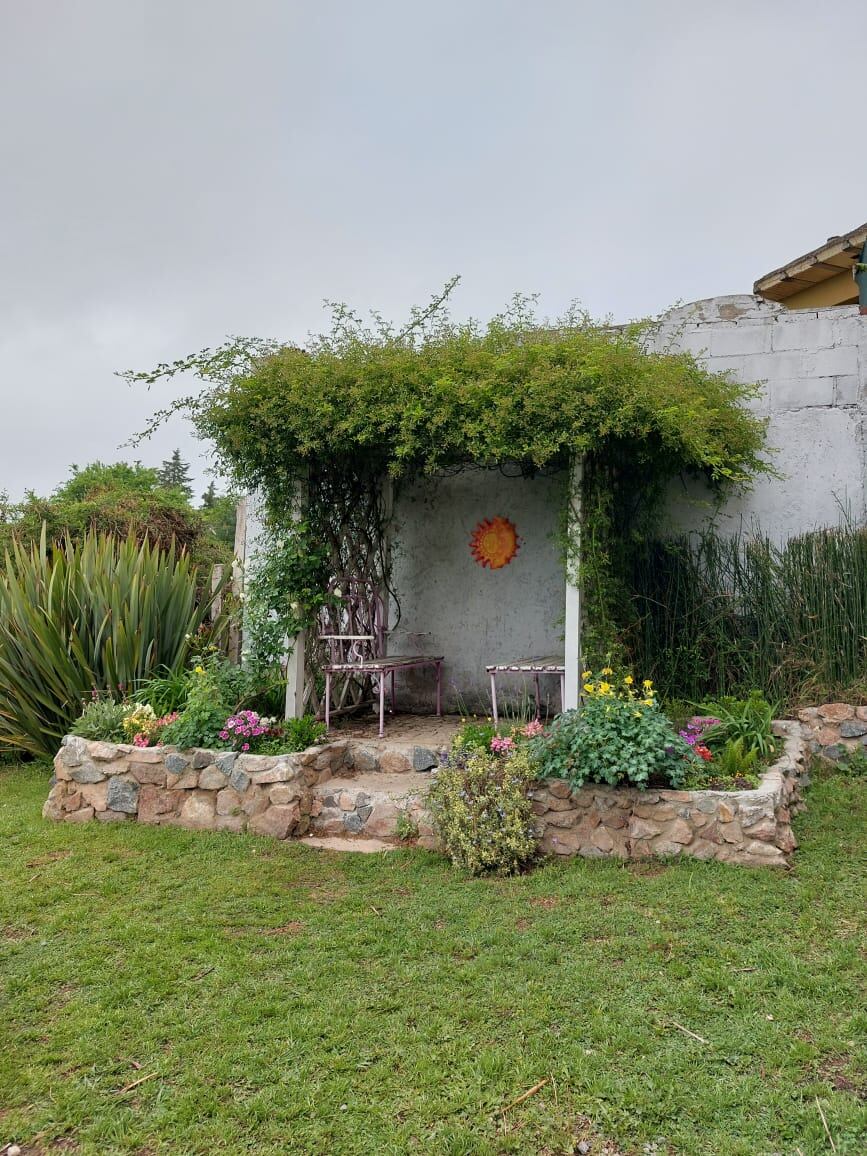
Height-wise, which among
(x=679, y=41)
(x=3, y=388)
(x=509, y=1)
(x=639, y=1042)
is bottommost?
(x=639, y=1042)

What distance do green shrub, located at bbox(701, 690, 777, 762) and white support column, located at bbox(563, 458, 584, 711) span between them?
87 cm

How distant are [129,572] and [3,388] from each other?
5.33 m

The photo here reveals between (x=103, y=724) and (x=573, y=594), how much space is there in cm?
319

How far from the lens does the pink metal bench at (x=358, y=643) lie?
553 cm

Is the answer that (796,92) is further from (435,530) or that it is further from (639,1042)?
(639,1042)

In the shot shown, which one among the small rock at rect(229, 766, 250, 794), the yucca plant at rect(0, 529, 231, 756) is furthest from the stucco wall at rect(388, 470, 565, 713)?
the small rock at rect(229, 766, 250, 794)

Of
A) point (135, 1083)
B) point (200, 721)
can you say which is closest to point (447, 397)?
point (200, 721)

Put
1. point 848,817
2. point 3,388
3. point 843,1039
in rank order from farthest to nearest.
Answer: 1. point 3,388
2. point 848,817
3. point 843,1039

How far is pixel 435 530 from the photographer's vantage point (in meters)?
6.93

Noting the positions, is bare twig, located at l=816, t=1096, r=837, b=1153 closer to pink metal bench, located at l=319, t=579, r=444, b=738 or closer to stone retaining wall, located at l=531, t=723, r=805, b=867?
stone retaining wall, located at l=531, t=723, r=805, b=867

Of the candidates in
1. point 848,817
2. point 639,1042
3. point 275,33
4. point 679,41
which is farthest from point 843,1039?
point 275,33

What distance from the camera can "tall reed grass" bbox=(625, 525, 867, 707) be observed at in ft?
17.5

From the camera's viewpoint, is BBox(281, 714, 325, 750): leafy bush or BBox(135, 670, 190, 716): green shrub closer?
BBox(281, 714, 325, 750): leafy bush

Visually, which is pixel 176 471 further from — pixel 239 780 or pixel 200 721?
pixel 239 780
